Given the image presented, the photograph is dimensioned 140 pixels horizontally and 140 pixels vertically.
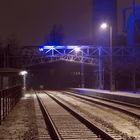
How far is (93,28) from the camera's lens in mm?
161750

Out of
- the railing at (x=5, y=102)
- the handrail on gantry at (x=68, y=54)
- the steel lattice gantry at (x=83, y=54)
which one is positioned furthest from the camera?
the handrail on gantry at (x=68, y=54)

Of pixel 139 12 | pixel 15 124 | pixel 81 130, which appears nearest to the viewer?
pixel 81 130

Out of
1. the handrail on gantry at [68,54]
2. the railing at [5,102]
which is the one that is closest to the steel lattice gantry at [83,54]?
the handrail on gantry at [68,54]

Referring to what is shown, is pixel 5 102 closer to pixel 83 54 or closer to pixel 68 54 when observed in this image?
pixel 68 54

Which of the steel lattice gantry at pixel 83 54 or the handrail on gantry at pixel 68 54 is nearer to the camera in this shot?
the steel lattice gantry at pixel 83 54

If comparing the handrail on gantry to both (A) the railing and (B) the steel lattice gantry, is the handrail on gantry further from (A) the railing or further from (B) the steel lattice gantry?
(A) the railing

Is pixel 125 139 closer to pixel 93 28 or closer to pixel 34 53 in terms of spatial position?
pixel 34 53

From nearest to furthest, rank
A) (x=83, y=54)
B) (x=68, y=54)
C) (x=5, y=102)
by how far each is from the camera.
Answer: (x=5, y=102), (x=68, y=54), (x=83, y=54)

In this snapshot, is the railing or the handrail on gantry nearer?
the railing

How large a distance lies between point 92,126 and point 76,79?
4156 inches

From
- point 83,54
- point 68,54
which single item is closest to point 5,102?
point 68,54

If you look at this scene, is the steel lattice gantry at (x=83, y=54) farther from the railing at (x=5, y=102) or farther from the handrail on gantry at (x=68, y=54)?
the railing at (x=5, y=102)

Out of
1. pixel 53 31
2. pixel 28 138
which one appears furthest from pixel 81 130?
pixel 53 31

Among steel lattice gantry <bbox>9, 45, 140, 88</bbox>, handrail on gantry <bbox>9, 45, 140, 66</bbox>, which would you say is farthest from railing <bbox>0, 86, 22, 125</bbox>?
handrail on gantry <bbox>9, 45, 140, 66</bbox>
